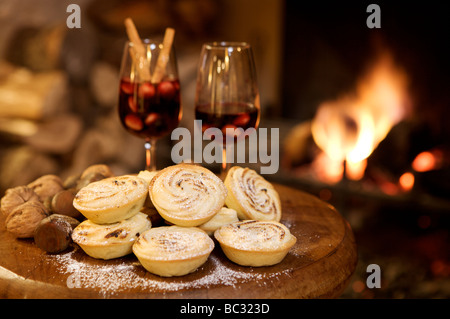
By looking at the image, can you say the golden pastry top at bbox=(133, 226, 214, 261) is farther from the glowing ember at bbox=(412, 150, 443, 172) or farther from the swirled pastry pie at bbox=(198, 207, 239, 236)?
the glowing ember at bbox=(412, 150, 443, 172)

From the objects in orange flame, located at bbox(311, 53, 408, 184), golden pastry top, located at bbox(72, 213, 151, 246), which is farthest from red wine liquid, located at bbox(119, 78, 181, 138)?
orange flame, located at bbox(311, 53, 408, 184)

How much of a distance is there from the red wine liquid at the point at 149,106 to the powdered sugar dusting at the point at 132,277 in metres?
0.51

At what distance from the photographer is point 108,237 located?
44.9 inches

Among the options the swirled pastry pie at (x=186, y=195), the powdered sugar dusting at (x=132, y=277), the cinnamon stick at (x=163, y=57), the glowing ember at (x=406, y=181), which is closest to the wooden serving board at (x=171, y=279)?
the powdered sugar dusting at (x=132, y=277)

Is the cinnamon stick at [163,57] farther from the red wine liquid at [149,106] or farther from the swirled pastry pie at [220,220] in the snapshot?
the swirled pastry pie at [220,220]

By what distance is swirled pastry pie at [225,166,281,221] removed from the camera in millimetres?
1292

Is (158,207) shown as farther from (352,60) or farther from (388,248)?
(352,60)

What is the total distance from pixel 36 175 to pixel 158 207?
1.94m

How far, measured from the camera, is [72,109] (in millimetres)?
3018

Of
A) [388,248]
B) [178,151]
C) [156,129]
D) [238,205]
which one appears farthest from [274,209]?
[178,151]

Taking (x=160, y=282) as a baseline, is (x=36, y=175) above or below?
below

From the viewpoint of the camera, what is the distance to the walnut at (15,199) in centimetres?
130
